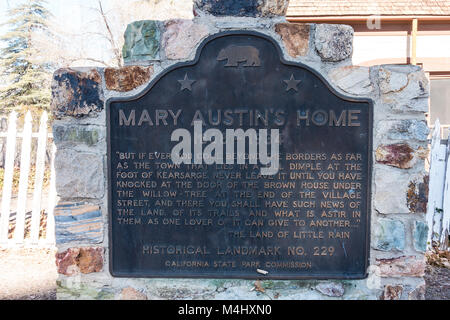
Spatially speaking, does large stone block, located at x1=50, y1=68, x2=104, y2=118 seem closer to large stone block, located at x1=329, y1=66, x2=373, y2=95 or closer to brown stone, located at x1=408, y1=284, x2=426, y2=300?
large stone block, located at x1=329, y1=66, x2=373, y2=95

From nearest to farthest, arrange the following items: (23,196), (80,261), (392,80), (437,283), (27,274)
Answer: (392,80)
(80,261)
(437,283)
(27,274)
(23,196)

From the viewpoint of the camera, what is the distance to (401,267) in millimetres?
2402

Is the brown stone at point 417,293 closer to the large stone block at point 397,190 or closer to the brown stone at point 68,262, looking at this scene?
the large stone block at point 397,190

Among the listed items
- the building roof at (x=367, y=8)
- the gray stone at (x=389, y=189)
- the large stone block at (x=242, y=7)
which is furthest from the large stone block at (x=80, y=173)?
the building roof at (x=367, y=8)

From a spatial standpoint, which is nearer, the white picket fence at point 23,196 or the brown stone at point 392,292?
the brown stone at point 392,292

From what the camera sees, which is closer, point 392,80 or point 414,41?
point 392,80

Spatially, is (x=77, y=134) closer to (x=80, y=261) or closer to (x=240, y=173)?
(x=80, y=261)

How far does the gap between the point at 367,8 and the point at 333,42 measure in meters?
6.42

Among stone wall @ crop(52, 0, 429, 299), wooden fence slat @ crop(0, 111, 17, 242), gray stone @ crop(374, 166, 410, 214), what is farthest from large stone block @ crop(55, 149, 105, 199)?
wooden fence slat @ crop(0, 111, 17, 242)

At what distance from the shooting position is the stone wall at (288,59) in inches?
92.4

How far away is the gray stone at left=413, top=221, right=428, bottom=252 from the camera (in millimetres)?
2373

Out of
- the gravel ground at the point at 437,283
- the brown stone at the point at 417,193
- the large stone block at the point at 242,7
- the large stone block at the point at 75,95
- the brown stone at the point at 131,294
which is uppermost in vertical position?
the large stone block at the point at 242,7

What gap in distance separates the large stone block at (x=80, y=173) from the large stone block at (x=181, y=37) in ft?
2.92

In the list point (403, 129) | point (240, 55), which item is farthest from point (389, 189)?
point (240, 55)
